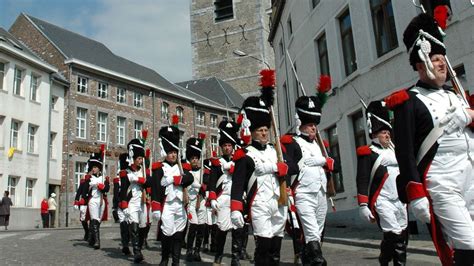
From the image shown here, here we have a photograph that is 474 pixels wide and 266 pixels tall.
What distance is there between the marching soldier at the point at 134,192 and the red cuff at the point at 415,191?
689 cm

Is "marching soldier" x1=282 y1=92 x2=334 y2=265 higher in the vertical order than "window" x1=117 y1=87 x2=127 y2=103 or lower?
lower

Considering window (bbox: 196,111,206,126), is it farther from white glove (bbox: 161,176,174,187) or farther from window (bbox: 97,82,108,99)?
white glove (bbox: 161,176,174,187)

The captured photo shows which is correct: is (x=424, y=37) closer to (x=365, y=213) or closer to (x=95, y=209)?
(x=365, y=213)

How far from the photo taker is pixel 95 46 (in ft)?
132

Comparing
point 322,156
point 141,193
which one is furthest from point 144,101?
point 322,156

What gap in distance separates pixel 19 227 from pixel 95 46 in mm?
18568

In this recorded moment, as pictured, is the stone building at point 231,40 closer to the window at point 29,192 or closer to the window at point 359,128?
the window at point 29,192

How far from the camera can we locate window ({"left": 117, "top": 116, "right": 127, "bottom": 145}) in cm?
3634

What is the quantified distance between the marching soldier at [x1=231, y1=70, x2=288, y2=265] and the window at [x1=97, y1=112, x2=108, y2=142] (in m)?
30.5

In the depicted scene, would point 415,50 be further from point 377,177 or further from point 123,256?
point 123,256

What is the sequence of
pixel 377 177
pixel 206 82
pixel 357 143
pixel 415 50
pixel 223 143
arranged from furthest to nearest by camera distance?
pixel 206 82, pixel 357 143, pixel 223 143, pixel 377 177, pixel 415 50

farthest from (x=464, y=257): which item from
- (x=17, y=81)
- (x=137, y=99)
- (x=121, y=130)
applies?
(x=137, y=99)

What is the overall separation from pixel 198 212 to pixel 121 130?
28.1 metres

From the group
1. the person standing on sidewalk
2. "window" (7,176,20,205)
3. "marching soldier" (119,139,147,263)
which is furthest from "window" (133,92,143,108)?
"marching soldier" (119,139,147,263)
